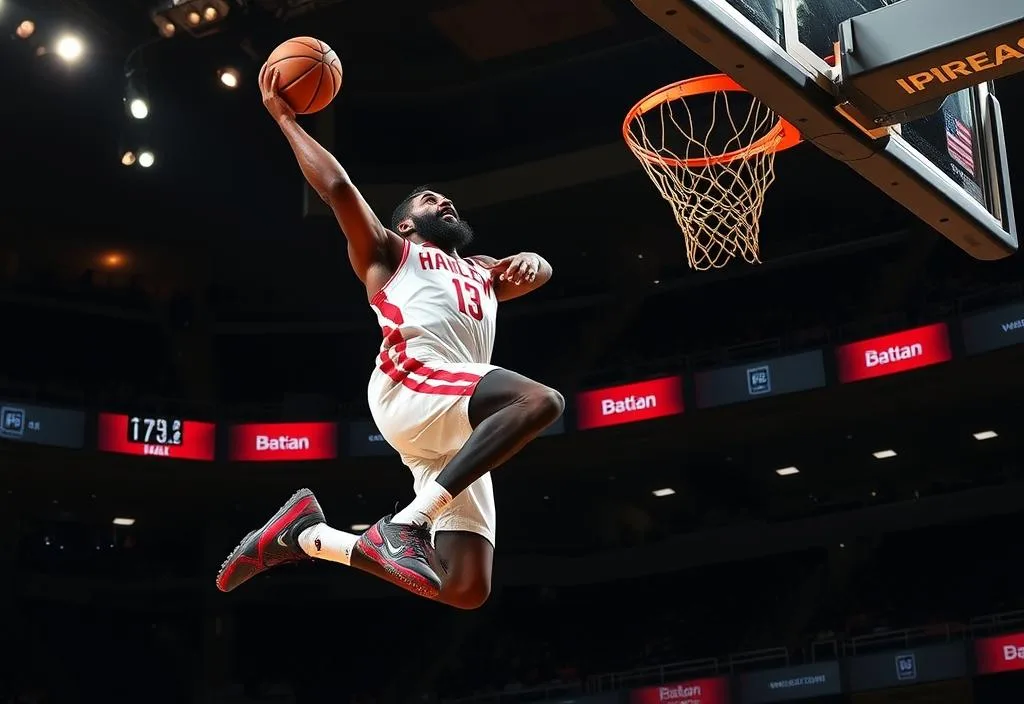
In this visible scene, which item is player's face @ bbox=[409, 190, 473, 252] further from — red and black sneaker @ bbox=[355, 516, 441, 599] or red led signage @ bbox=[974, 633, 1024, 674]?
red led signage @ bbox=[974, 633, 1024, 674]

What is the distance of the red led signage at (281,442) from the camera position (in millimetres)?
21047

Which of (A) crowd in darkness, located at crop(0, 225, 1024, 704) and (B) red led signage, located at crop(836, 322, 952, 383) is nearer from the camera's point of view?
(B) red led signage, located at crop(836, 322, 952, 383)

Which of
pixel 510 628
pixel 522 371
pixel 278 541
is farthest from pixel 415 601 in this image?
pixel 278 541

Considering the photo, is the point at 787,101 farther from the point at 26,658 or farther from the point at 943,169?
the point at 26,658

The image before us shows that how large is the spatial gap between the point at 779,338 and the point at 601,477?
4.32m

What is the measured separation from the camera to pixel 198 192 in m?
22.2

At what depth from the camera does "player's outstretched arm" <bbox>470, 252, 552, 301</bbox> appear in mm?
5867

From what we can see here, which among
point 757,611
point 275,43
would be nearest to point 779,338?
point 757,611

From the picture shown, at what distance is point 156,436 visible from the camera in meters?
20.5

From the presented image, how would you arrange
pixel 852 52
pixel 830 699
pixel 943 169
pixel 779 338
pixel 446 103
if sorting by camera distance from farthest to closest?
pixel 446 103
pixel 779 338
pixel 830 699
pixel 943 169
pixel 852 52

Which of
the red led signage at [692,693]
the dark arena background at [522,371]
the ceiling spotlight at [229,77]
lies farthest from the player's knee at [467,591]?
the red led signage at [692,693]

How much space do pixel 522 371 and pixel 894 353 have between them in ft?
23.7

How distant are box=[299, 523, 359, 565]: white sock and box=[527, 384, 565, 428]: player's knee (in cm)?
80

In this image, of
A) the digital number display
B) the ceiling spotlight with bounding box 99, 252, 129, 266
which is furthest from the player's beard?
the ceiling spotlight with bounding box 99, 252, 129, 266
